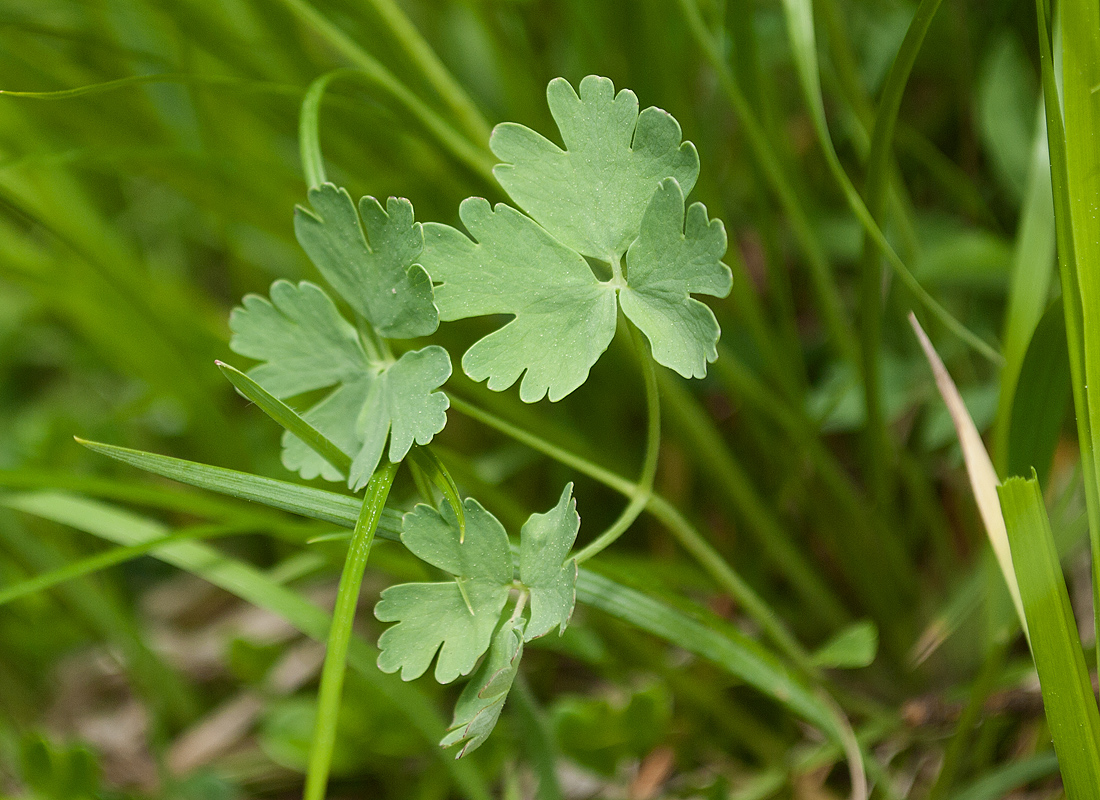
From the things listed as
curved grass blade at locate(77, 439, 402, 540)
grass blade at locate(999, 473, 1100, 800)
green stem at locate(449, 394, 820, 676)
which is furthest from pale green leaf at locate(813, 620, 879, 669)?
curved grass blade at locate(77, 439, 402, 540)

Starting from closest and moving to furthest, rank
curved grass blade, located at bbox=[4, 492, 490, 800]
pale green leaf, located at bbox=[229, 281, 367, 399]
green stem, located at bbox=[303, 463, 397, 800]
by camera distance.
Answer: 1. green stem, located at bbox=[303, 463, 397, 800]
2. pale green leaf, located at bbox=[229, 281, 367, 399]
3. curved grass blade, located at bbox=[4, 492, 490, 800]

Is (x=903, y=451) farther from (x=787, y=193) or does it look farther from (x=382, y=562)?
(x=382, y=562)

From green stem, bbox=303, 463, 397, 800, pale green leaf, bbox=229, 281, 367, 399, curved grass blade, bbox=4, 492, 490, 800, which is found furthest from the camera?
curved grass blade, bbox=4, 492, 490, 800

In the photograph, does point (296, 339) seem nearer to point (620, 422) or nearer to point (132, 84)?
point (132, 84)

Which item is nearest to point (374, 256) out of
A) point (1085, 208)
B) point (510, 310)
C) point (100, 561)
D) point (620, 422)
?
point (510, 310)

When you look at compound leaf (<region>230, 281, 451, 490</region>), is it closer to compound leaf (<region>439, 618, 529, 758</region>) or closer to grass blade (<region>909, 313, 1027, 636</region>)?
compound leaf (<region>439, 618, 529, 758</region>)

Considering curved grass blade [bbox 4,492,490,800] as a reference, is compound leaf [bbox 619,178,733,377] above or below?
above

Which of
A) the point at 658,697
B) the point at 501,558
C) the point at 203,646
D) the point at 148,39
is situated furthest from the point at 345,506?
the point at 148,39
